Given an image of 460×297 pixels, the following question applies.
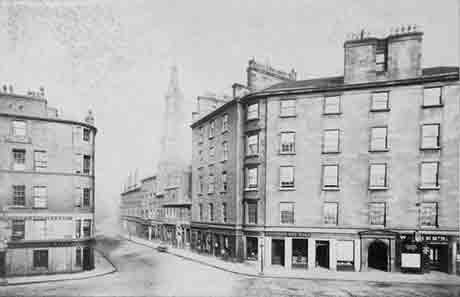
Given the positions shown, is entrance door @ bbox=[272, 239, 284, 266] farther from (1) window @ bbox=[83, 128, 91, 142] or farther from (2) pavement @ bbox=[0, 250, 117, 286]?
(1) window @ bbox=[83, 128, 91, 142]

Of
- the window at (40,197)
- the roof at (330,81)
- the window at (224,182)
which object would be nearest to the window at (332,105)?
the roof at (330,81)

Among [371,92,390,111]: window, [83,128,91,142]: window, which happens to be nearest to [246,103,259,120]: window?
[371,92,390,111]: window

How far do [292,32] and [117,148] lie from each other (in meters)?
13.2

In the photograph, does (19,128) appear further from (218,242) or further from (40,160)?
(218,242)

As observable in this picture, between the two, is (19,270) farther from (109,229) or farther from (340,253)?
(109,229)

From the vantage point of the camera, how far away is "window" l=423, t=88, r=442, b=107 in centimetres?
2155

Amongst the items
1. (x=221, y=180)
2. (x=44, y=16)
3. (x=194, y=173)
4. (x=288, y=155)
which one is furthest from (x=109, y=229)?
(x=44, y=16)

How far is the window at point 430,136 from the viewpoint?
70.8 feet

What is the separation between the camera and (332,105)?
23.7m

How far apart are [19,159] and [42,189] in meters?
2.38

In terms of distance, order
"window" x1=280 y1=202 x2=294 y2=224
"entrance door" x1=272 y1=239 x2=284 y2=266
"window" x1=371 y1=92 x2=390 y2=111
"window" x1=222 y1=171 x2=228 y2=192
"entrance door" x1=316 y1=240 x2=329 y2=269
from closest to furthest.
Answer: "window" x1=371 y1=92 x2=390 y2=111
"entrance door" x1=316 y1=240 x2=329 y2=269
"window" x1=280 y1=202 x2=294 y2=224
"entrance door" x1=272 y1=239 x2=284 y2=266
"window" x1=222 y1=171 x2=228 y2=192

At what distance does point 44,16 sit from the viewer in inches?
611

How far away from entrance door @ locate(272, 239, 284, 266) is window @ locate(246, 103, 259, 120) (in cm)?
912

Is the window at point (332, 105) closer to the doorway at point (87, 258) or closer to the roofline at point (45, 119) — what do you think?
the roofline at point (45, 119)
